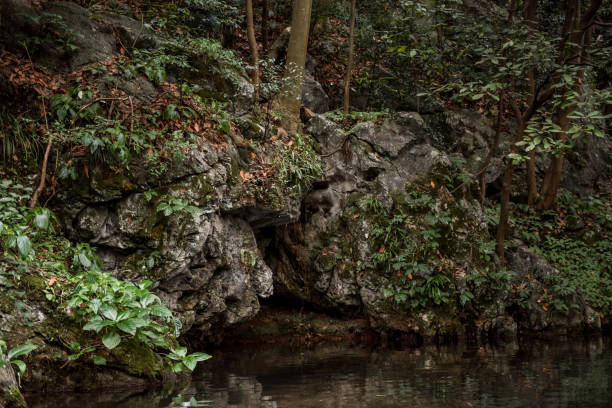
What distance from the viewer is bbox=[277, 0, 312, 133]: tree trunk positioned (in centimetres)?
923

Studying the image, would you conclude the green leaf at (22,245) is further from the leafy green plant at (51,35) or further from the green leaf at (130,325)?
the leafy green plant at (51,35)

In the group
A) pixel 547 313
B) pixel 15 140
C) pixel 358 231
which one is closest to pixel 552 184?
pixel 547 313

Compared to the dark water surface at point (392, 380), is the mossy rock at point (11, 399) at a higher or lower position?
higher

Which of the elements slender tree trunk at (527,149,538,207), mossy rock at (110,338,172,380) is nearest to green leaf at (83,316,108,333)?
mossy rock at (110,338,172,380)

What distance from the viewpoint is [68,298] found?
183 inches

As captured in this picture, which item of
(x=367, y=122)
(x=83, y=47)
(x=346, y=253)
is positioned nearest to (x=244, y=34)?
(x=367, y=122)

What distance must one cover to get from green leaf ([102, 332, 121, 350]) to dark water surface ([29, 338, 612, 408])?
51cm

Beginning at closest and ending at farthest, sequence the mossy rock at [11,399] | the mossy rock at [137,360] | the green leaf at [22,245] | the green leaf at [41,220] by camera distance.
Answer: the mossy rock at [11,399], the green leaf at [22,245], the green leaf at [41,220], the mossy rock at [137,360]

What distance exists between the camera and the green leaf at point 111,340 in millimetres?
4246

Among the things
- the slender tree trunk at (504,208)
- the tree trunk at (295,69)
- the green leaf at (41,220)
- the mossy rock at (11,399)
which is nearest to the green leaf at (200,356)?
the mossy rock at (11,399)

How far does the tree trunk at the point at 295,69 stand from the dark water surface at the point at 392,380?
4706 millimetres

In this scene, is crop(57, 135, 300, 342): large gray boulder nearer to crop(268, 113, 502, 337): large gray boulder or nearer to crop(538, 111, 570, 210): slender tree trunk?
crop(268, 113, 502, 337): large gray boulder

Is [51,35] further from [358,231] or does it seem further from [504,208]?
[504,208]

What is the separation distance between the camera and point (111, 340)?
4.27m
